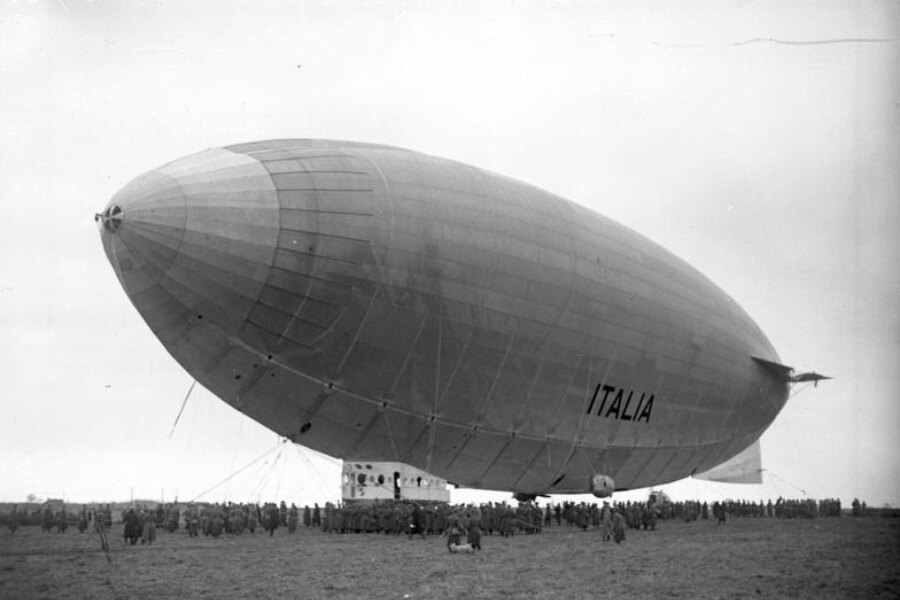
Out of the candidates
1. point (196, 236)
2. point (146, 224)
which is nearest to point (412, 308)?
point (196, 236)

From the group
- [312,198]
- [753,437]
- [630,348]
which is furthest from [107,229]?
[753,437]

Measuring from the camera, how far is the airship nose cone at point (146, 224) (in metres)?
16.1

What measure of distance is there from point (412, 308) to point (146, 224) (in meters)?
5.33

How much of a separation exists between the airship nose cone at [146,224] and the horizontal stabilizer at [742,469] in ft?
82.6

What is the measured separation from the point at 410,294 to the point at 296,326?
2.39 m

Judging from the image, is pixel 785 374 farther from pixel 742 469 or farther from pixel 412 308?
pixel 412 308

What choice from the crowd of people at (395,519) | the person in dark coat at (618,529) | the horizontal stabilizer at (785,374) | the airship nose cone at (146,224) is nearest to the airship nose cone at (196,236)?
the airship nose cone at (146,224)

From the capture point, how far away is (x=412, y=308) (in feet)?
60.7

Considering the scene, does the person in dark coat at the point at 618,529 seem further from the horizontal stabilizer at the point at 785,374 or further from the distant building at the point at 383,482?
the horizontal stabilizer at the point at 785,374

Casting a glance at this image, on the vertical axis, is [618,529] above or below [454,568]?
below

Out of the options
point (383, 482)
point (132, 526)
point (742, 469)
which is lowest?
point (132, 526)

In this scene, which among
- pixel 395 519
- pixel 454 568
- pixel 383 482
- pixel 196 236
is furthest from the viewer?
pixel 395 519

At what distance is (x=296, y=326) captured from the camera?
1744 cm

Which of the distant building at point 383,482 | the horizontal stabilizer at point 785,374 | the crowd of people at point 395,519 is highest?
the horizontal stabilizer at point 785,374
